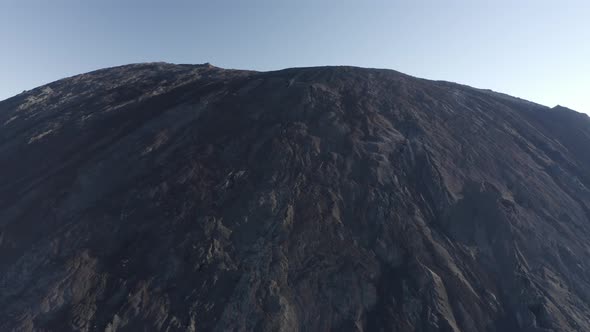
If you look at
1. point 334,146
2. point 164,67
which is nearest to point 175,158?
point 334,146

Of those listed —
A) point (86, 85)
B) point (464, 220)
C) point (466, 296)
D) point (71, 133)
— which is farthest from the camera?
point (86, 85)

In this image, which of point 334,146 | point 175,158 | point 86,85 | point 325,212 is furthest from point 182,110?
point 86,85

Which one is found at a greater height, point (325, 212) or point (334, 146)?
point (334, 146)

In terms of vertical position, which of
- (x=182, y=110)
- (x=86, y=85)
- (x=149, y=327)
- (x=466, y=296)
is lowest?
(x=149, y=327)

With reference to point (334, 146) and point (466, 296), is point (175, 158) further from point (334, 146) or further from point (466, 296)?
point (466, 296)

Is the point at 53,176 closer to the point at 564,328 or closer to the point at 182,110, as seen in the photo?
the point at 182,110

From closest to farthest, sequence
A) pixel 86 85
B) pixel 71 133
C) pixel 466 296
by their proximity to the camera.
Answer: pixel 466 296
pixel 71 133
pixel 86 85

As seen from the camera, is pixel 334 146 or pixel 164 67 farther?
pixel 164 67
